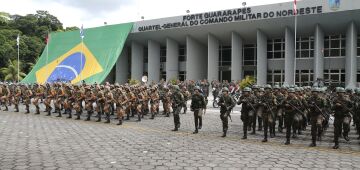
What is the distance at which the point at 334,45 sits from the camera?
125ft

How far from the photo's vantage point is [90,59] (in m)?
45.9

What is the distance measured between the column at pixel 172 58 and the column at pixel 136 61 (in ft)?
16.7

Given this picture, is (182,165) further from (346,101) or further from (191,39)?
(191,39)

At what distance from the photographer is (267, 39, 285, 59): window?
135ft

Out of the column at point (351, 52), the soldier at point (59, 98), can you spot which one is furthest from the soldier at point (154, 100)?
the column at point (351, 52)

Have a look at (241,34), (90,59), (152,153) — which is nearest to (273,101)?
(152,153)

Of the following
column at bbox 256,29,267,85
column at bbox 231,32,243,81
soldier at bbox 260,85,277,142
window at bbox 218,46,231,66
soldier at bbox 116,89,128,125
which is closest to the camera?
soldier at bbox 260,85,277,142

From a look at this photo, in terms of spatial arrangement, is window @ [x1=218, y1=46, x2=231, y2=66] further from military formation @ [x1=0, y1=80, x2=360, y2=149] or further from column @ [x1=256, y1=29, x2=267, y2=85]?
military formation @ [x1=0, y1=80, x2=360, y2=149]

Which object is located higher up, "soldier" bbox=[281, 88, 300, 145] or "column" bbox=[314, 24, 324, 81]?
"column" bbox=[314, 24, 324, 81]

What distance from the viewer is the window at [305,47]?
39.4 meters

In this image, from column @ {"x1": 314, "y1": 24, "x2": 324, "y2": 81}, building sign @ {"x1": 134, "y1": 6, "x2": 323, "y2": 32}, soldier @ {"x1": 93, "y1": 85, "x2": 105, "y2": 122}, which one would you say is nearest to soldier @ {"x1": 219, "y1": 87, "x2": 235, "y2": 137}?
soldier @ {"x1": 93, "y1": 85, "x2": 105, "y2": 122}

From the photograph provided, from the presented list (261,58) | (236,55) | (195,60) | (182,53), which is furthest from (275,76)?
(182,53)

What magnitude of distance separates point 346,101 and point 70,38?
144 ft

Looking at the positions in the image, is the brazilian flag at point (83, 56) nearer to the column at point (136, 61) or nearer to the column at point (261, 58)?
the column at point (136, 61)
